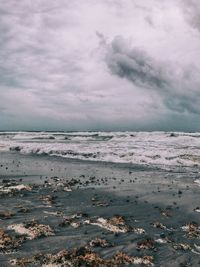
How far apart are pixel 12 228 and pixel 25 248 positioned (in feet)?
6.21

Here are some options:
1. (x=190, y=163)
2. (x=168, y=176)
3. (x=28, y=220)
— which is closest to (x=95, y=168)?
(x=168, y=176)

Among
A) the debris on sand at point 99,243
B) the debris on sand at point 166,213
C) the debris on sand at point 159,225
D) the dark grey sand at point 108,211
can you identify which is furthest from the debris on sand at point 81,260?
the debris on sand at point 166,213

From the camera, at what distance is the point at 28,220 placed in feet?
44.5

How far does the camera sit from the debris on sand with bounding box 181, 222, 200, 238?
41.6 ft

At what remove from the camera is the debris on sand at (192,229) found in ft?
41.6

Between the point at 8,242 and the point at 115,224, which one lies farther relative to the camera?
the point at 115,224

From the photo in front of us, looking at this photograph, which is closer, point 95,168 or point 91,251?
point 91,251

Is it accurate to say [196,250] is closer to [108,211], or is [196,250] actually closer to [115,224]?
[115,224]

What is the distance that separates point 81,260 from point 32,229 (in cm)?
281

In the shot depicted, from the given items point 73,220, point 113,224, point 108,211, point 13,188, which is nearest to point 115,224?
point 113,224

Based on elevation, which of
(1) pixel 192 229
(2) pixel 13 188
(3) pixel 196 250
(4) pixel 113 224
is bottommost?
(3) pixel 196 250

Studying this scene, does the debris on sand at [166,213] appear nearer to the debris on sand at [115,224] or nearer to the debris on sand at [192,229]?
the debris on sand at [192,229]

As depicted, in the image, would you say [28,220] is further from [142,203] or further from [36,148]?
[36,148]

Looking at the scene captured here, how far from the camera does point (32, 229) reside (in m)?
12.3
